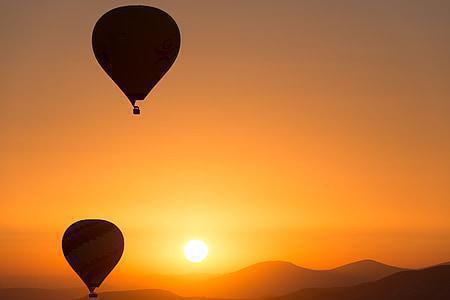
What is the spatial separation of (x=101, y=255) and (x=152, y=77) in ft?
84.0

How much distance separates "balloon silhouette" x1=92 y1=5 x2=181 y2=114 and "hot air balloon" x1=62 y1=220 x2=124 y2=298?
24538 millimetres

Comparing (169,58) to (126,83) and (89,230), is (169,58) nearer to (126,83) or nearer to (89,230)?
(126,83)

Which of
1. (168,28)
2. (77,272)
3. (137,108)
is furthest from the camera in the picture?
(77,272)

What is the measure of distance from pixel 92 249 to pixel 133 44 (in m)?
27.6

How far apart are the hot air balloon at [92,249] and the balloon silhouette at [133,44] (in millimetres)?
24538

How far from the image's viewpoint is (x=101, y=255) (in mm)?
96312

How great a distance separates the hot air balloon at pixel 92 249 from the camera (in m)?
94.9

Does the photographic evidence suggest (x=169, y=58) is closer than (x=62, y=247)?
Yes

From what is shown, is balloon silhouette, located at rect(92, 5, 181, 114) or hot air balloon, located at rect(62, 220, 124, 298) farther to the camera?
hot air balloon, located at rect(62, 220, 124, 298)

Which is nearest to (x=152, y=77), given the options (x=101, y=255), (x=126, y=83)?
(x=126, y=83)

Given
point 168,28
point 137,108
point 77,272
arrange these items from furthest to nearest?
point 77,272 < point 168,28 < point 137,108

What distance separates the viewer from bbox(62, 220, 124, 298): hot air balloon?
94.9 m

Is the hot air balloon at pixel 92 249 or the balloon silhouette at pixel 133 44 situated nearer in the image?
the balloon silhouette at pixel 133 44

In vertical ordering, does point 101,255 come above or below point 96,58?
below
